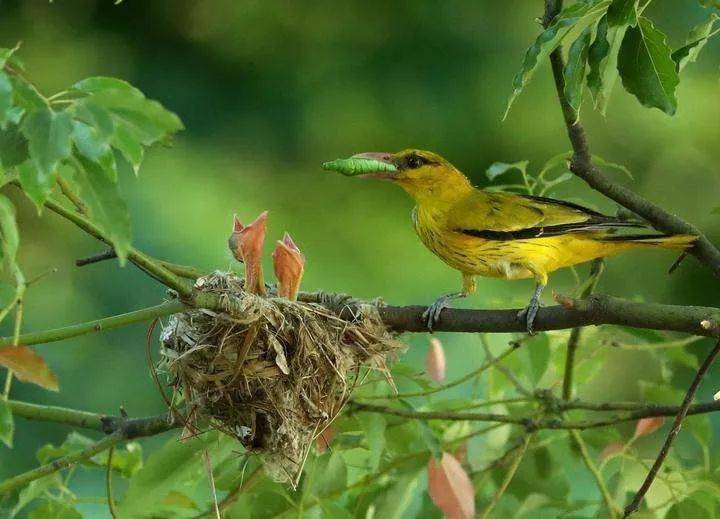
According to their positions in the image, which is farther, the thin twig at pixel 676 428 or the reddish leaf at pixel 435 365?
the reddish leaf at pixel 435 365

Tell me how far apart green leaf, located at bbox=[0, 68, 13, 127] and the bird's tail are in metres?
1.25

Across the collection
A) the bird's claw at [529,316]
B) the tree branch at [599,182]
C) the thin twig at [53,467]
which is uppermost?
the tree branch at [599,182]

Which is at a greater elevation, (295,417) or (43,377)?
(43,377)

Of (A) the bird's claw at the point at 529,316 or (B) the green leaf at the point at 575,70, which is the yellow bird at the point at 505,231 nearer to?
(A) the bird's claw at the point at 529,316

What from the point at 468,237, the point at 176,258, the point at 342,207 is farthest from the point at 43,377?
the point at 342,207

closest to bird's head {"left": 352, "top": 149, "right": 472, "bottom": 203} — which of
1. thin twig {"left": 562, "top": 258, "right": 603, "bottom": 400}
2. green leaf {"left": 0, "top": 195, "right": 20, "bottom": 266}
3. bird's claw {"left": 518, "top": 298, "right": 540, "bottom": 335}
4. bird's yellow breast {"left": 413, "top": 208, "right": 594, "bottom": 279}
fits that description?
bird's yellow breast {"left": 413, "top": 208, "right": 594, "bottom": 279}

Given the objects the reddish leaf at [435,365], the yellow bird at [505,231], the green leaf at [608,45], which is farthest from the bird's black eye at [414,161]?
the green leaf at [608,45]

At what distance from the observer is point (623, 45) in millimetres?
1749

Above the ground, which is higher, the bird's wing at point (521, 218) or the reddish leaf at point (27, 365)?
the reddish leaf at point (27, 365)

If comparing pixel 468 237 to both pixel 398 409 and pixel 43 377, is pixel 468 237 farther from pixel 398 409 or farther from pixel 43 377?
pixel 43 377

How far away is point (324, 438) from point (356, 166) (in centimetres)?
57

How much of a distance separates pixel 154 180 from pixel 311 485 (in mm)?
2963

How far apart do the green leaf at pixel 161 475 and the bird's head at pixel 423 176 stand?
38.6 inches

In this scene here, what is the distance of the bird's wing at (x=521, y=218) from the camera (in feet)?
9.09
